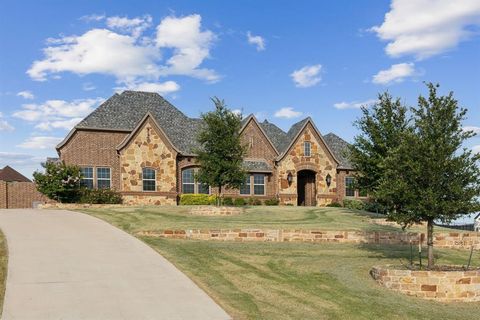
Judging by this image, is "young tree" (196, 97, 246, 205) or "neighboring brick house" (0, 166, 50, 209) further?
"neighboring brick house" (0, 166, 50, 209)

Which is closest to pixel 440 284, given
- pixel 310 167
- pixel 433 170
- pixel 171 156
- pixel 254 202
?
pixel 433 170

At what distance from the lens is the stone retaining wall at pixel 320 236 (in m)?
19.6

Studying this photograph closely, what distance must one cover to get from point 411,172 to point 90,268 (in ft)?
31.6

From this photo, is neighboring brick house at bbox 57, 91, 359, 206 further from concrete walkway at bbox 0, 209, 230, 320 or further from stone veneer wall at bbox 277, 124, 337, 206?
concrete walkway at bbox 0, 209, 230, 320

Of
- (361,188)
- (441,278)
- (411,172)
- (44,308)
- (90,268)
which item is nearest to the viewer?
(44,308)

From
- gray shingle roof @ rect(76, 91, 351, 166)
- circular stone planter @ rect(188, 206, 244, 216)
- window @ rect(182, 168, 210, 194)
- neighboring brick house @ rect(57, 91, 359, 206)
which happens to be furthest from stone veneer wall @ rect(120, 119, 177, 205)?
circular stone planter @ rect(188, 206, 244, 216)

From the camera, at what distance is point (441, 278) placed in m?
13.2

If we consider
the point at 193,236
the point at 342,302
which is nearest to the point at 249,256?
A: the point at 193,236

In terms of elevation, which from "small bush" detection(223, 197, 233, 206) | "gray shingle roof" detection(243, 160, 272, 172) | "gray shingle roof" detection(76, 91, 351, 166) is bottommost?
"small bush" detection(223, 197, 233, 206)

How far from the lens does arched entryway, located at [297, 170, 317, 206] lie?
40.4 metres

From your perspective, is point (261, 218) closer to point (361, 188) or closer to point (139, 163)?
point (361, 188)

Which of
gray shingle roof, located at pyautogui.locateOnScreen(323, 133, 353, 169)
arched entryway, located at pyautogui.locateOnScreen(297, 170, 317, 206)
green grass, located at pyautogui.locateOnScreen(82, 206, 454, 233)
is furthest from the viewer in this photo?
gray shingle roof, located at pyautogui.locateOnScreen(323, 133, 353, 169)

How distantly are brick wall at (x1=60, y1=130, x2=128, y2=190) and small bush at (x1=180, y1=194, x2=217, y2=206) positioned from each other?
486 centimetres

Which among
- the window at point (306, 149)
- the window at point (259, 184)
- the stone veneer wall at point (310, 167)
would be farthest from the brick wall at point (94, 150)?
A: the window at point (306, 149)
